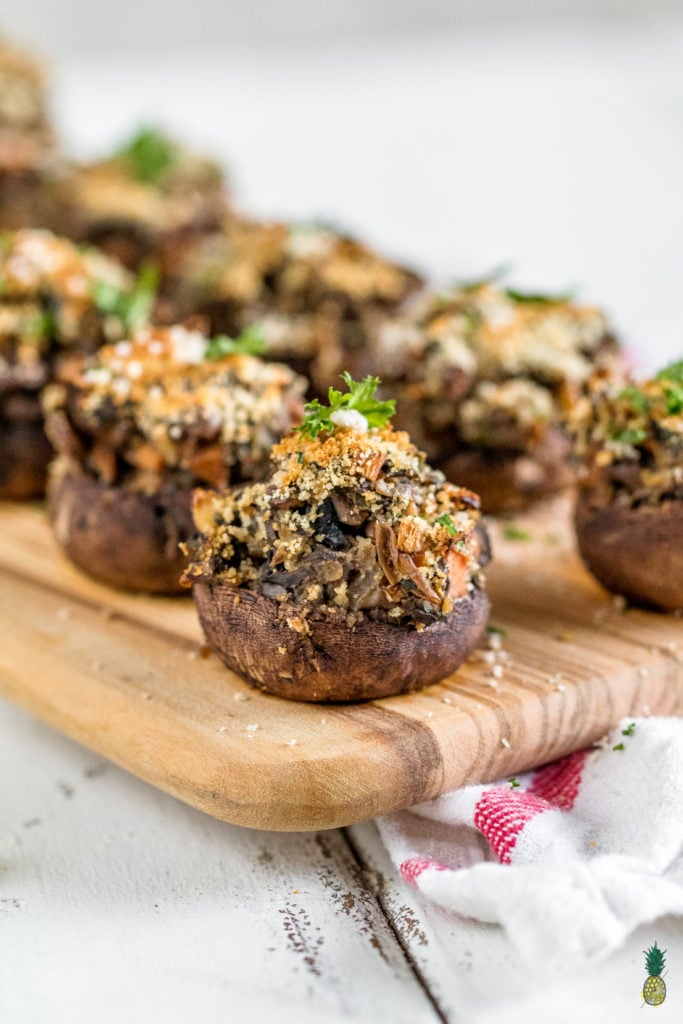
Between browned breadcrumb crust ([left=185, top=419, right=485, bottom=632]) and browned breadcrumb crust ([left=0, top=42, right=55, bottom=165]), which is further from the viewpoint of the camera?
browned breadcrumb crust ([left=0, top=42, right=55, bottom=165])

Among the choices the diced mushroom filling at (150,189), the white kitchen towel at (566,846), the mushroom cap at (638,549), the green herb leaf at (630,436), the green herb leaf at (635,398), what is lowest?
the white kitchen towel at (566,846)

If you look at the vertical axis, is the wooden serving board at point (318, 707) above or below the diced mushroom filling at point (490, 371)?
below

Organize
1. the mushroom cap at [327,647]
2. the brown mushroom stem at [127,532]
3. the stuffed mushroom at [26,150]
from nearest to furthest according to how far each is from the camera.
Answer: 1. the mushroom cap at [327,647]
2. the brown mushroom stem at [127,532]
3. the stuffed mushroom at [26,150]

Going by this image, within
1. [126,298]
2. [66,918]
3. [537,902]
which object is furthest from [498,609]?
[126,298]

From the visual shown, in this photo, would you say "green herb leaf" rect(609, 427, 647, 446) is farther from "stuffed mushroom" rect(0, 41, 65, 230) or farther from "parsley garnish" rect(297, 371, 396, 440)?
"stuffed mushroom" rect(0, 41, 65, 230)

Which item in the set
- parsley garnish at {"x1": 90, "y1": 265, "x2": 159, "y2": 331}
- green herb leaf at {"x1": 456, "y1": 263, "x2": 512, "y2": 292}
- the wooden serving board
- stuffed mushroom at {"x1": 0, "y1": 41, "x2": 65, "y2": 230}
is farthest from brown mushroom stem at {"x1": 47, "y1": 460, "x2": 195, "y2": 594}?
stuffed mushroom at {"x1": 0, "y1": 41, "x2": 65, "y2": 230}

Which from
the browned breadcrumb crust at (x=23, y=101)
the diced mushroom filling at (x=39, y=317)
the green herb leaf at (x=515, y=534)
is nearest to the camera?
the green herb leaf at (x=515, y=534)

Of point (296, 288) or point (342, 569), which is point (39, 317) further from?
point (342, 569)

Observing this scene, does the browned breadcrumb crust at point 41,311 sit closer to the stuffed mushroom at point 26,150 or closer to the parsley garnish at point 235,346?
the parsley garnish at point 235,346

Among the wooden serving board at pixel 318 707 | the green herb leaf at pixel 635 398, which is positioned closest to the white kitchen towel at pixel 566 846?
the wooden serving board at pixel 318 707
